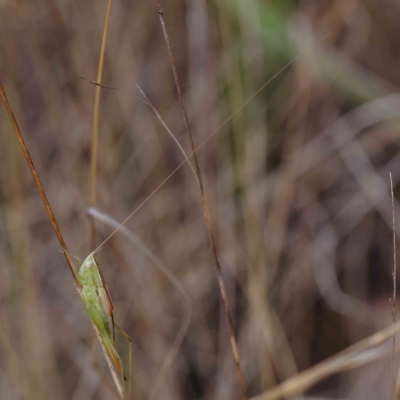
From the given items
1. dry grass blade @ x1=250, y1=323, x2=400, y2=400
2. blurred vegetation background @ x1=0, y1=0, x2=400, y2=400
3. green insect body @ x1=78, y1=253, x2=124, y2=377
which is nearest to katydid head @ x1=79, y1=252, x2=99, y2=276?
green insect body @ x1=78, y1=253, x2=124, y2=377

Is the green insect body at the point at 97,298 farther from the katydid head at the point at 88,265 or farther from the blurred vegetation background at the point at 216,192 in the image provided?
the blurred vegetation background at the point at 216,192

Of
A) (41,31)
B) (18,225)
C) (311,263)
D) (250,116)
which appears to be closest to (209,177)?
(250,116)

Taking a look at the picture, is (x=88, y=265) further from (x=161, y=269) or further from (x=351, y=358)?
(x=351, y=358)

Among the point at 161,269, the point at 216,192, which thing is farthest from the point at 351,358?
the point at 216,192

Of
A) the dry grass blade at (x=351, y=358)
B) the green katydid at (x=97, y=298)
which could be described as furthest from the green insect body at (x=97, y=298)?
the dry grass blade at (x=351, y=358)

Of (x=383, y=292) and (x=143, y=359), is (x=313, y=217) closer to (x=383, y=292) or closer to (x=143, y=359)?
(x=383, y=292)
